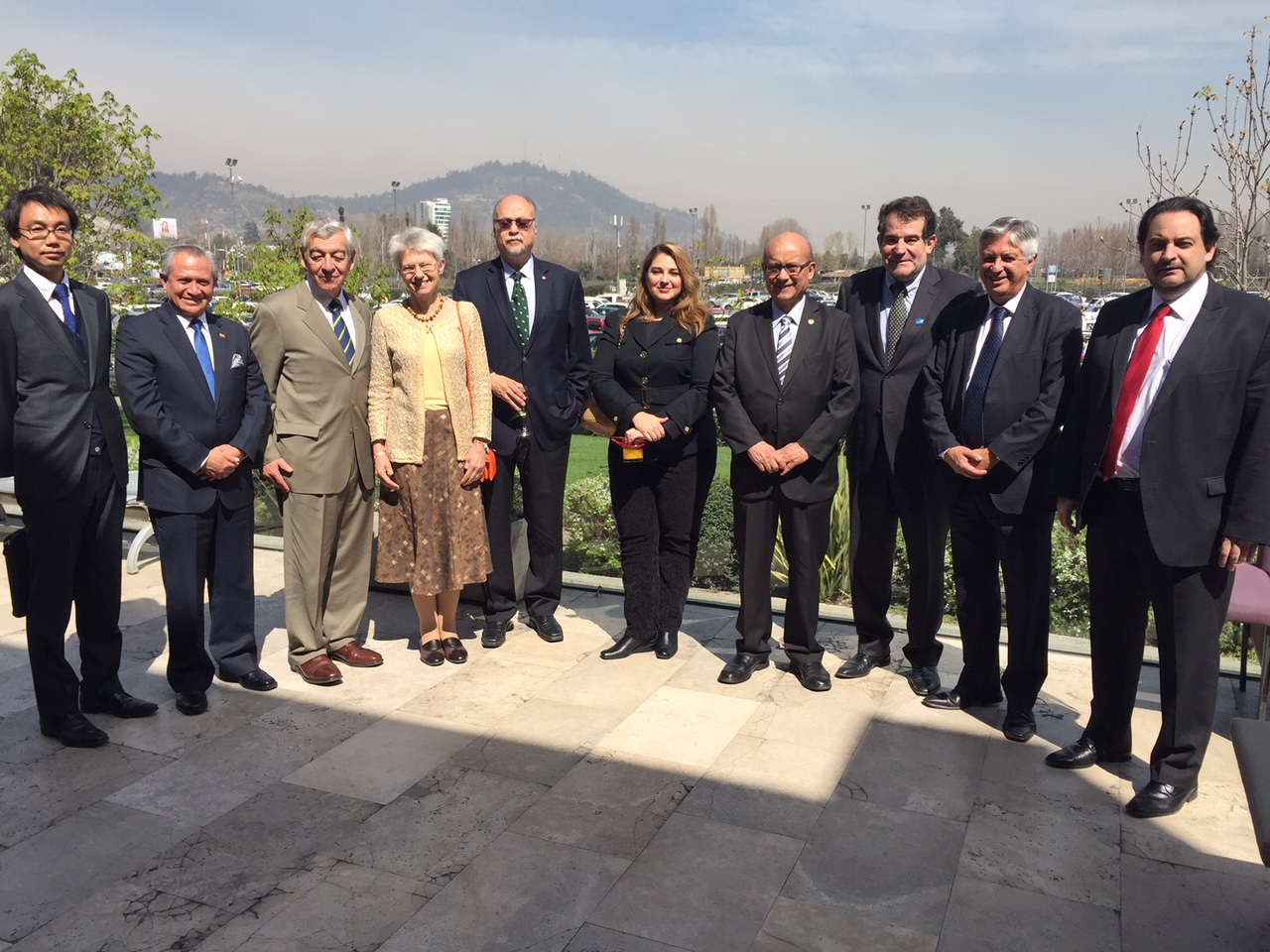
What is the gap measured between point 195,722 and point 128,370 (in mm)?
1389

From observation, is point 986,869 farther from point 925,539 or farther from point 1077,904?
point 925,539

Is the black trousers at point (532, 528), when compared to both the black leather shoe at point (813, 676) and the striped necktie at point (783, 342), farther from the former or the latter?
A: the black leather shoe at point (813, 676)

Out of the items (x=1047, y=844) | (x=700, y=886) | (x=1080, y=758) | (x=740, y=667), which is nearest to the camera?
(x=700, y=886)

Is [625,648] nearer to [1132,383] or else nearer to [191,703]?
[191,703]

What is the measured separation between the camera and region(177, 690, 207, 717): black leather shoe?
→ 3.99 meters

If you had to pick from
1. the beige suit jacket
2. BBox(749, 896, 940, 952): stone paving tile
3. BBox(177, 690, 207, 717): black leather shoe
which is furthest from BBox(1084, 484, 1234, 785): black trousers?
BBox(177, 690, 207, 717): black leather shoe

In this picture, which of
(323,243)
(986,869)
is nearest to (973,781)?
(986,869)

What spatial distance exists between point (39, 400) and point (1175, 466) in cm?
388

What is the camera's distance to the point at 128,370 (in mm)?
3840

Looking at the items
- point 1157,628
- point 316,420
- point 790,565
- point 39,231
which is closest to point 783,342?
point 790,565

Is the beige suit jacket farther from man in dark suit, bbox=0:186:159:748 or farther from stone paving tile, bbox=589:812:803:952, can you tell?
stone paving tile, bbox=589:812:803:952

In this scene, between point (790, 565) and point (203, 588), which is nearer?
point (203, 588)

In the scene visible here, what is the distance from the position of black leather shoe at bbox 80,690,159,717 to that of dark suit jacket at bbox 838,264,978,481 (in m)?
3.10

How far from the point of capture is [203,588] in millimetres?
4129
